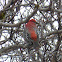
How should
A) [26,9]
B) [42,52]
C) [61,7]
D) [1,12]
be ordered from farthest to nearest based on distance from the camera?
[26,9] < [42,52] < [61,7] < [1,12]

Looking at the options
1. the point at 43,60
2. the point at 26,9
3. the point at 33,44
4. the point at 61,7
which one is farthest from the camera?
the point at 26,9

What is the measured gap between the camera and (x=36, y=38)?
3797 mm

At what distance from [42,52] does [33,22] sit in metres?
1.20

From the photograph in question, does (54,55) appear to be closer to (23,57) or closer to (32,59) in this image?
(32,59)

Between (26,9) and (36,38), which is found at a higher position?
(26,9)

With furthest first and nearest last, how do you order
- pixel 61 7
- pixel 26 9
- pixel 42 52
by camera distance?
1. pixel 26 9
2. pixel 42 52
3. pixel 61 7

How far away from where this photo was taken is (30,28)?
169 inches

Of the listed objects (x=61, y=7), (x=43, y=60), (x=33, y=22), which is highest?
(x=61, y=7)

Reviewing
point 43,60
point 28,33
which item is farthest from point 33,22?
point 43,60

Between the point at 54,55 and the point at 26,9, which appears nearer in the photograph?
the point at 54,55

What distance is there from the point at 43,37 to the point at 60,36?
568 millimetres

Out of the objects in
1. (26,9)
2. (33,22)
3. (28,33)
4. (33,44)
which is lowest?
(33,44)

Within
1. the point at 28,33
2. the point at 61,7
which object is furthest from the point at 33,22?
the point at 61,7

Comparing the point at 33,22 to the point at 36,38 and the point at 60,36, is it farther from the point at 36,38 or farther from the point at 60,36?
the point at 60,36
